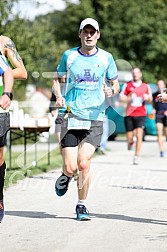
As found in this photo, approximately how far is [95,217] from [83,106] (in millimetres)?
1264

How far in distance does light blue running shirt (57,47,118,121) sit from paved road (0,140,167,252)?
1.22 m

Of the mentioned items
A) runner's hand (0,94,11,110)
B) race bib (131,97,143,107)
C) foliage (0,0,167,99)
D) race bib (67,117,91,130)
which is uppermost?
foliage (0,0,167,99)

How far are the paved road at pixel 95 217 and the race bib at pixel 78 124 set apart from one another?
1.03 meters

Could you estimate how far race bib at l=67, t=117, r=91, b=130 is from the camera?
8805mm

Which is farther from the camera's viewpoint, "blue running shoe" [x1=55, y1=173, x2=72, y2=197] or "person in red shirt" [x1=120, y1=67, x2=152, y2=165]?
"person in red shirt" [x1=120, y1=67, x2=152, y2=165]

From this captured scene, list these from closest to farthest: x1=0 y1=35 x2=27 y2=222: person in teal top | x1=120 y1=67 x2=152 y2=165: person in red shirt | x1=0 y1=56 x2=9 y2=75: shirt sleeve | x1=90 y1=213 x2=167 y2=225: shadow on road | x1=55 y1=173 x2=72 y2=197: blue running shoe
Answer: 1. x1=0 y1=35 x2=27 y2=222: person in teal top
2. x1=0 y1=56 x2=9 y2=75: shirt sleeve
3. x1=90 y1=213 x2=167 y2=225: shadow on road
4. x1=55 y1=173 x2=72 y2=197: blue running shoe
5. x1=120 y1=67 x2=152 y2=165: person in red shirt

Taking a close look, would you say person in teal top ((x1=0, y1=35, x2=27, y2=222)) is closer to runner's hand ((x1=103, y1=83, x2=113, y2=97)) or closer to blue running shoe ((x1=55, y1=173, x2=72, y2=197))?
blue running shoe ((x1=55, y1=173, x2=72, y2=197))

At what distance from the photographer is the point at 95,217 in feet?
29.2

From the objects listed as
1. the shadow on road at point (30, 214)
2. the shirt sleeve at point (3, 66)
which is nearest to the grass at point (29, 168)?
the shadow on road at point (30, 214)

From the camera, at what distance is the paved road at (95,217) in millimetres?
7098

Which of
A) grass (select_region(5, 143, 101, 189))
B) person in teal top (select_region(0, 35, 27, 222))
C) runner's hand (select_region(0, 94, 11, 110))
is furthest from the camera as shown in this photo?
grass (select_region(5, 143, 101, 189))

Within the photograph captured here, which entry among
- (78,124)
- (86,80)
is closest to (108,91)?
(86,80)

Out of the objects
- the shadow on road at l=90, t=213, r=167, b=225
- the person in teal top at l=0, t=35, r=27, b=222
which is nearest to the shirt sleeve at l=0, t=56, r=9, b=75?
the person in teal top at l=0, t=35, r=27, b=222

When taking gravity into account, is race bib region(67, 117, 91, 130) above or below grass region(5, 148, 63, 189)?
above
